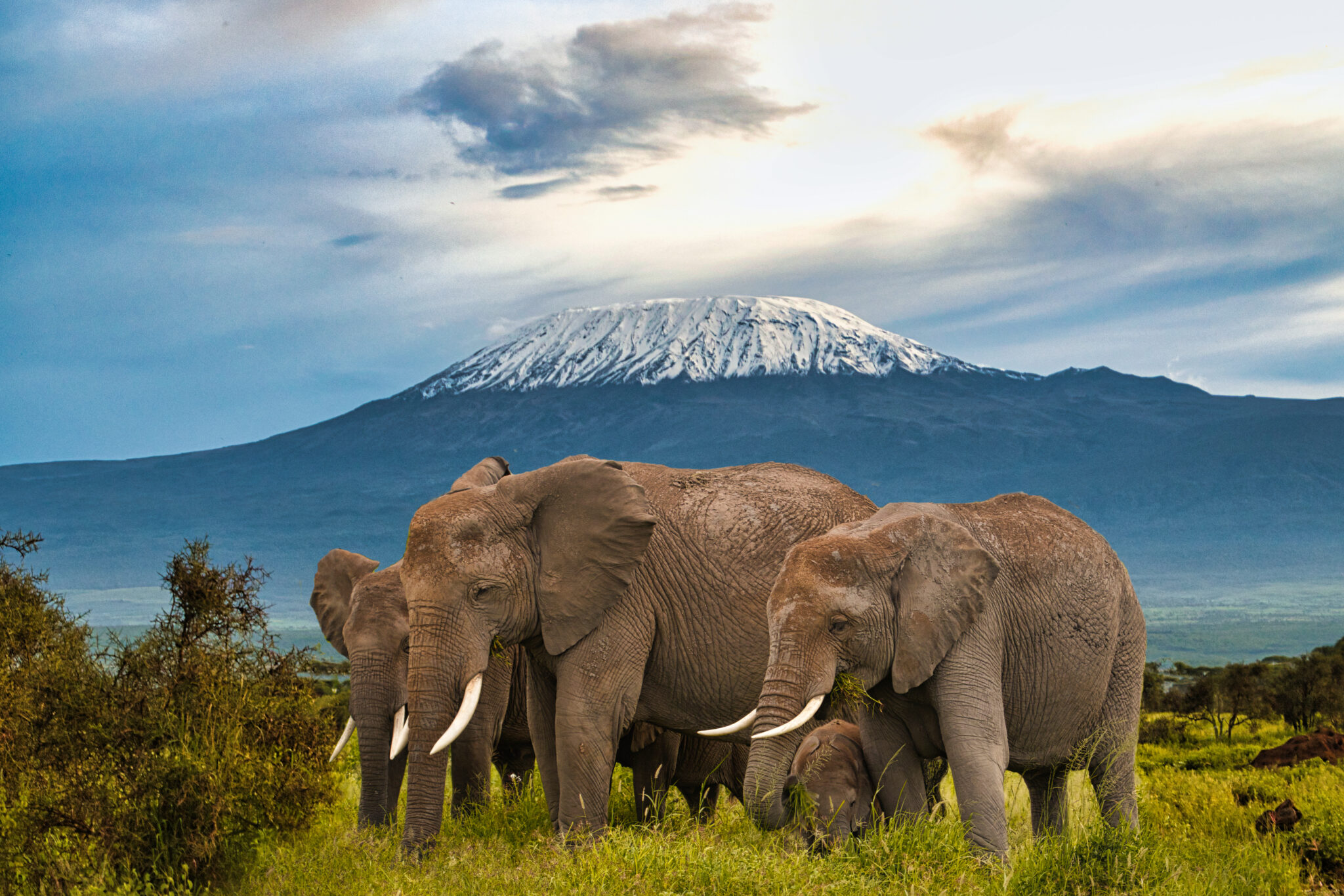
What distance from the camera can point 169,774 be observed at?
1016 cm

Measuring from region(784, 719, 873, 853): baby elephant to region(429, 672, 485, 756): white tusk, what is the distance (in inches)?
107

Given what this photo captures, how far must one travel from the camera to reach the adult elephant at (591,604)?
10.8 meters

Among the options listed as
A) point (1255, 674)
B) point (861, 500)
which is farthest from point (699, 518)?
point (1255, 674)

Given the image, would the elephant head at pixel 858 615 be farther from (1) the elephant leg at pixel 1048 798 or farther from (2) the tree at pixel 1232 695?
(2) the tree at pixel 1232 695

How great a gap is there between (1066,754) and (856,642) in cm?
303

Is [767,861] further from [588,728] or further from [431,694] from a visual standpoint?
[431,694]

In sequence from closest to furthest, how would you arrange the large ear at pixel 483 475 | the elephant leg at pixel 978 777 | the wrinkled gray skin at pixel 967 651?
the wrinkled gray skin at pixel 967 651, the elephant leg at pixel 978 777, the large ear at pixel 483 475

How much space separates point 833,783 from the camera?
11.3 metres

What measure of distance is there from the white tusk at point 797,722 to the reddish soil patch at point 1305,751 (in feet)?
41.6

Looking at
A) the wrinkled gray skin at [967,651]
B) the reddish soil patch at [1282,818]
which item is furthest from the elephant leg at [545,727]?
the reddish soil patch at [1282,818]

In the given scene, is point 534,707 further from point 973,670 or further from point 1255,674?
point 1255,674

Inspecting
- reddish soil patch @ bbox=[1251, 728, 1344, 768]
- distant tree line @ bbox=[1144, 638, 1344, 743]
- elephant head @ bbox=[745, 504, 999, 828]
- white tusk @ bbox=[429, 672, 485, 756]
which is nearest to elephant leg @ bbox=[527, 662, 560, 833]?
white tusk @ bbox=[429, 672, 485, 756]

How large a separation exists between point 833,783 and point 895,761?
660 mm

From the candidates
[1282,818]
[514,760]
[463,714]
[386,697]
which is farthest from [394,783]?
[1282,818]
